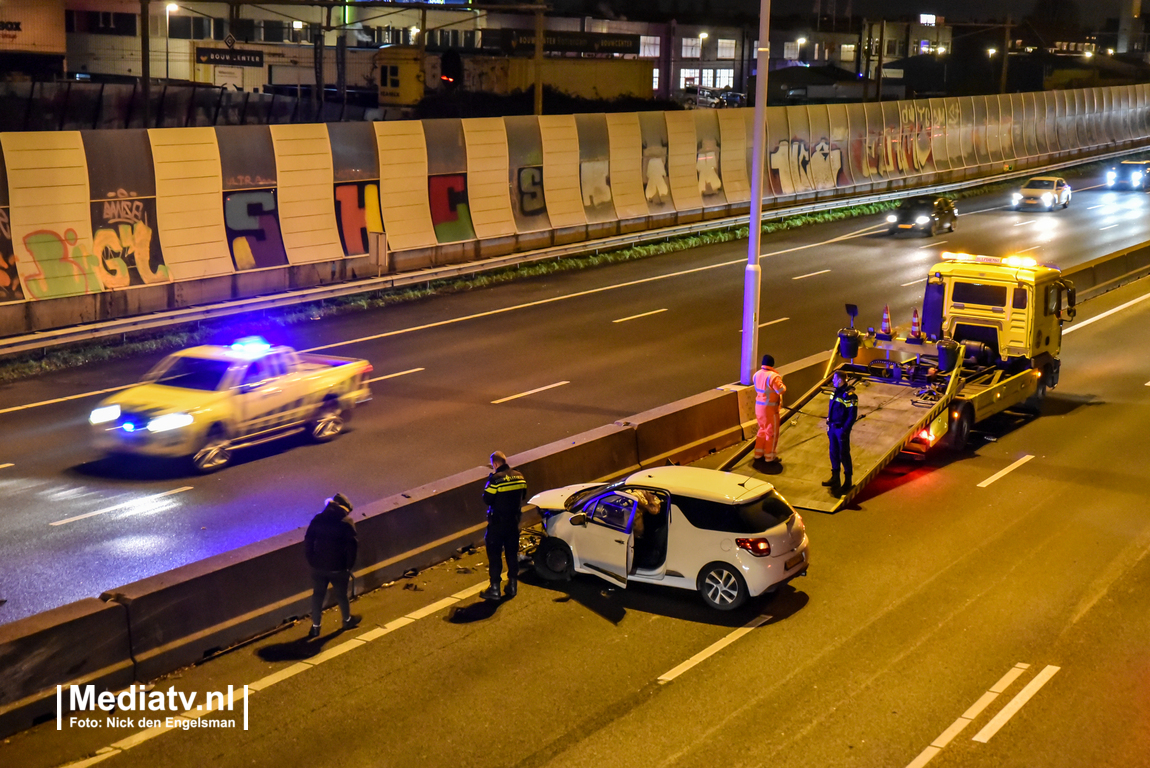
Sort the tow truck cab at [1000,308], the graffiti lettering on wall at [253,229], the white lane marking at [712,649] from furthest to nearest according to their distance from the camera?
1. the graffiti lettering on wall at [253,229]
2. the tow truck cab at [1000,308]
3. the white lane marking at [712,649]

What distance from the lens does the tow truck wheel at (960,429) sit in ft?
58.2

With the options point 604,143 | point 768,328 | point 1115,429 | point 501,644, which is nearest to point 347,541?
point 501,644

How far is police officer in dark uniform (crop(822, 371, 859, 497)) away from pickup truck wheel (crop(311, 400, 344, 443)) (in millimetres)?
7392

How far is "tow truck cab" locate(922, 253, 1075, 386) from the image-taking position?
19.7m

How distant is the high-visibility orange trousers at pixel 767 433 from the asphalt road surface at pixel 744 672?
1814 mm

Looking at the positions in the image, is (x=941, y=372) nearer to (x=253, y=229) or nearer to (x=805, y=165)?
(x=253, y=229)

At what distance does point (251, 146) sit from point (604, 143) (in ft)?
40.5

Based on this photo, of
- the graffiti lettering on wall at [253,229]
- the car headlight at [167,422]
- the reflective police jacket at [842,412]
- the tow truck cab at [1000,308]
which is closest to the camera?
the reflective police jacket at [842,412]

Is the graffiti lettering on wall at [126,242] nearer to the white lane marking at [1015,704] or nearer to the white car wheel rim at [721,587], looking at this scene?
the white car wheel rim at [721,587]

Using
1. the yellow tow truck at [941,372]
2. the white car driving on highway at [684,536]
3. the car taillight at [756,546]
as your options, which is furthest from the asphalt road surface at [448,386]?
the car taillight at [756,546]

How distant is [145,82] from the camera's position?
36.2 m

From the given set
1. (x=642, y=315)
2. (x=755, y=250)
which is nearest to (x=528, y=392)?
(x=755, y=250)

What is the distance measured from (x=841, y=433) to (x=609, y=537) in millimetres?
4475

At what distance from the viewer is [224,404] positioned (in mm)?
16250
